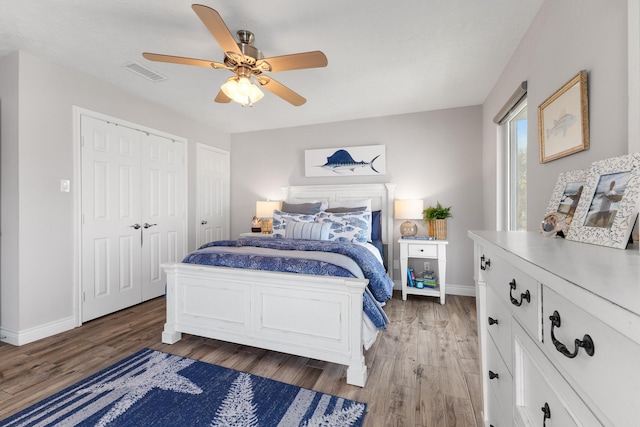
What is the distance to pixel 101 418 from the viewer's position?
1501 mm

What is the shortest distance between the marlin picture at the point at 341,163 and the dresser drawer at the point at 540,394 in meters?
3.30

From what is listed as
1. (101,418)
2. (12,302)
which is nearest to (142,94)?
(12,302)

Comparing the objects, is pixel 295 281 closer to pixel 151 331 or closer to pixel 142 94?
pixel 151 331

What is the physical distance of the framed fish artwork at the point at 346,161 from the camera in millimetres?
3889

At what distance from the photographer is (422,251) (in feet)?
11.0

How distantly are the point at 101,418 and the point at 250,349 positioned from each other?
973 mm

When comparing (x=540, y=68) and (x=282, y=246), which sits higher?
(x=540, y=68)

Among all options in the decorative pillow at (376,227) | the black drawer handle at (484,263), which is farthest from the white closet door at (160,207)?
the black drawer handle at (484,263)

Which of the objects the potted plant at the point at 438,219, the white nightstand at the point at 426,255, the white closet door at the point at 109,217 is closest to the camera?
the white closet door at the point at 109,217

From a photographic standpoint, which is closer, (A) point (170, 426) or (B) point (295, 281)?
(A) point (170, 426)

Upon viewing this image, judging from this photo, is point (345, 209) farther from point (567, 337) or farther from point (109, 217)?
point (567, 337)

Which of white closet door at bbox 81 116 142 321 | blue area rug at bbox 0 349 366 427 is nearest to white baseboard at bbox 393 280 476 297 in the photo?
blue area rug at bbox 0 349 366 427

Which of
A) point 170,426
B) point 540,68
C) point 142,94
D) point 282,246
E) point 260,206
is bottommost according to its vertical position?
point 170,426

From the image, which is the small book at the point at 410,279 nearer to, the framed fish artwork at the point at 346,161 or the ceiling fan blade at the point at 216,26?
the framed fish artwork at the point at 346,161
